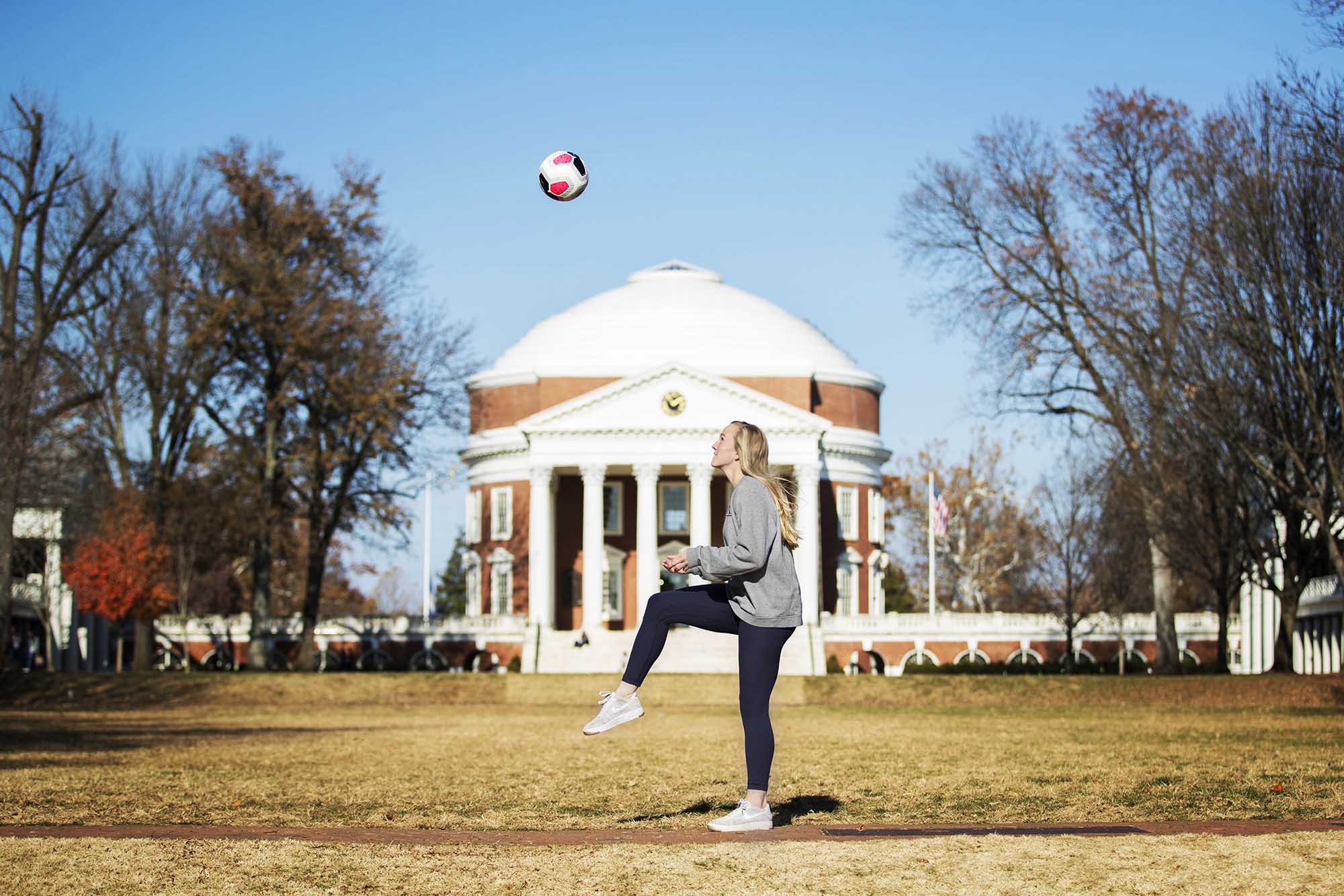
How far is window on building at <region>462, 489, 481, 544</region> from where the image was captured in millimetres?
75625

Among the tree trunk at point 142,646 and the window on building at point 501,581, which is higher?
the window on building at point 501,581

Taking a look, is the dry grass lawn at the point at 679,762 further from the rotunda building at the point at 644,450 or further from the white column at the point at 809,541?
the rotunda building at the point at 644,450

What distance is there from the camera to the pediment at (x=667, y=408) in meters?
65.6

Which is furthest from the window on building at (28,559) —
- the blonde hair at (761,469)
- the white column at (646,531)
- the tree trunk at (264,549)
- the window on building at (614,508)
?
the blonde hair at (761,469)

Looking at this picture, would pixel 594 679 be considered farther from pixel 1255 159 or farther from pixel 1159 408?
pixel 1255 159

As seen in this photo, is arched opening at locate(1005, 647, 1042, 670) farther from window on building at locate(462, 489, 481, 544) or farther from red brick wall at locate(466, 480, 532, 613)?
window on building at locate(462, 489, 481, 544)

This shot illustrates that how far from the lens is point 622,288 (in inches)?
3152

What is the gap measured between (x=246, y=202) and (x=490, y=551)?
1088 inches

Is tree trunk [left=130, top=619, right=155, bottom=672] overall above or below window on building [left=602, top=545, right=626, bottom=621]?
below

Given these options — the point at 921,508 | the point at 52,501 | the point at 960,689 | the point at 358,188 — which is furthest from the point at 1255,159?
the point at 921,508

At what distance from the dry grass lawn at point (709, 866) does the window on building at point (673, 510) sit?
62502 millimetres

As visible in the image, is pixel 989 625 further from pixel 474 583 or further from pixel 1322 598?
pixel 474 583

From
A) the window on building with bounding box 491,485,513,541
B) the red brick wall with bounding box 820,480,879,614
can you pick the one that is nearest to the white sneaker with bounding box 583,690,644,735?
the red brick wall with bounding box 820,480,879,614

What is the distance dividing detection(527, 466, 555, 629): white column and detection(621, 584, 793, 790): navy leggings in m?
56.5
